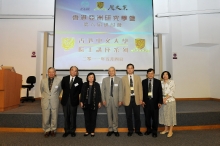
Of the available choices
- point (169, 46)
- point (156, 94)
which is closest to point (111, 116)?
point (156, 94)

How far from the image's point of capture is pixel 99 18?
5211 millimetres

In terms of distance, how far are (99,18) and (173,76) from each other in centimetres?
357

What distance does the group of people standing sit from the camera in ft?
10.5

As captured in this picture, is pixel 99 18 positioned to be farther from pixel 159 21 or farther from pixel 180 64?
pixel 180 64

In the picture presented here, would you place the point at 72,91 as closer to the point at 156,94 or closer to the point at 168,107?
the point at 156,94

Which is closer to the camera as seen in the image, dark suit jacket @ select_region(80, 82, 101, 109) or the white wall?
dark suit jacket @ select_region(80, 82, 101, 109)

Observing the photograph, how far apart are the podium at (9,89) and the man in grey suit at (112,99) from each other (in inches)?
91.8

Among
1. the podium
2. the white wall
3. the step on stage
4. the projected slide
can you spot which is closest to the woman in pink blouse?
the step on stage

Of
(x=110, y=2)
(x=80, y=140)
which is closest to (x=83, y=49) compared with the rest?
(x=110, y=2)

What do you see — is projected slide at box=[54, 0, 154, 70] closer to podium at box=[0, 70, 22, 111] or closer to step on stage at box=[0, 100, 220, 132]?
podium at box=[0, 70, 22, 111]

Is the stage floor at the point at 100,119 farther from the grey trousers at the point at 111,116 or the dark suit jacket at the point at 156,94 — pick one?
the dark suit jacket at the point at 156,94

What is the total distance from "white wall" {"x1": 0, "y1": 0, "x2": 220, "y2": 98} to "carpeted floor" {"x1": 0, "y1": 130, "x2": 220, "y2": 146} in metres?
3.30

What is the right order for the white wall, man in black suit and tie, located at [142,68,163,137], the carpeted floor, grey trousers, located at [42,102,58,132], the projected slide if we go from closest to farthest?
1. the carpeted floor
2. grey trousers, located at [42,102,58,132]
3. man in black suit and tie, located at [142,68,163,137]
4. the projected slide
5. the white wall

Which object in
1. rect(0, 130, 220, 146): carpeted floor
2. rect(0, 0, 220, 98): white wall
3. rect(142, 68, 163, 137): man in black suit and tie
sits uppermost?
rect(0, 0, 220, 98): white wall
